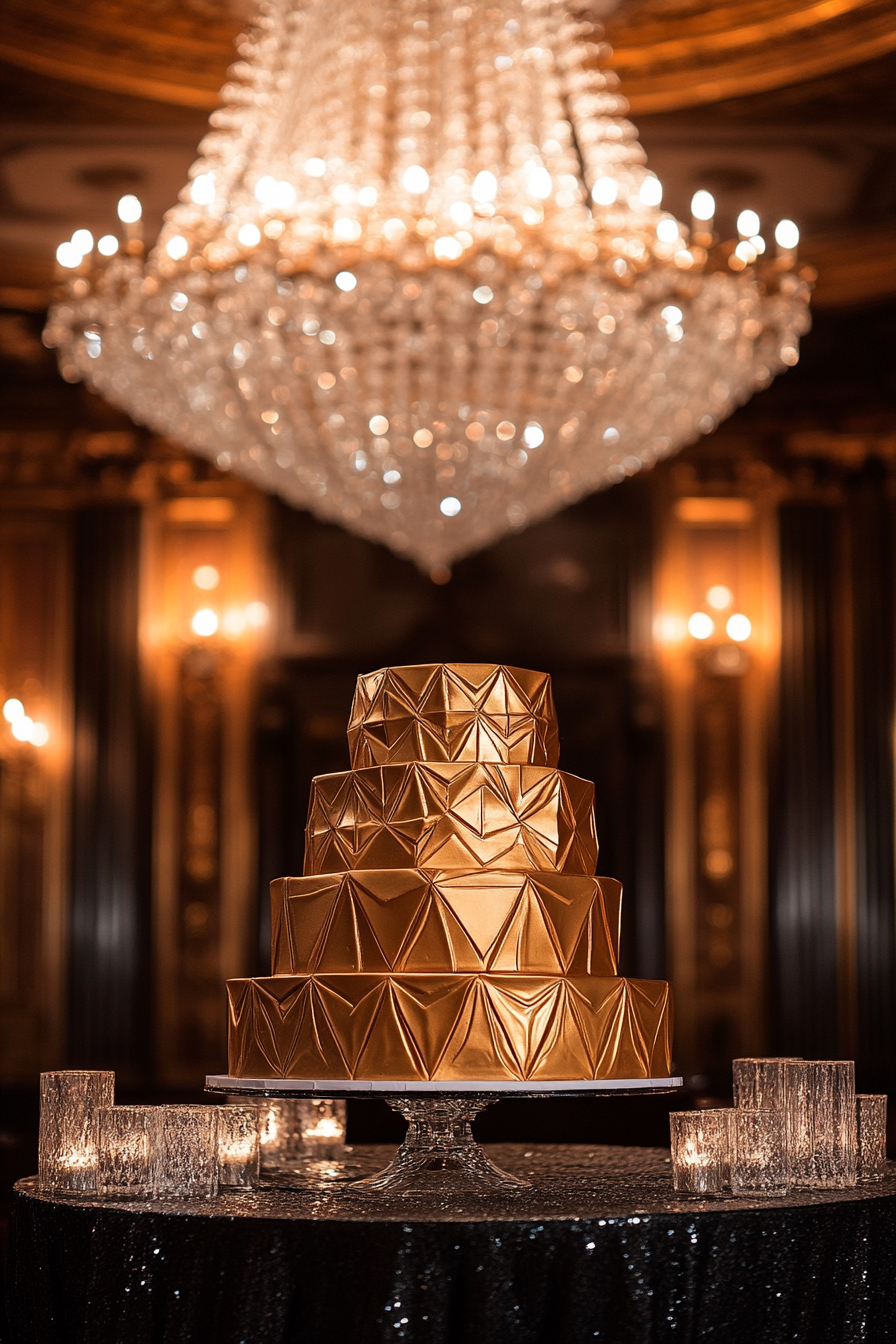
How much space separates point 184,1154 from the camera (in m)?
2.95

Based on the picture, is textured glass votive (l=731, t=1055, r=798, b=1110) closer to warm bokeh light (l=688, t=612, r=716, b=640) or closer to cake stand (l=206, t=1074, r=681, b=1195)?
cake stand (l=206, t=1074, r=681, b=1195)

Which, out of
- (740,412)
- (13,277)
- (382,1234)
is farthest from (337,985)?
(740,412)

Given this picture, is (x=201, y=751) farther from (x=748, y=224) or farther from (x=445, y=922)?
(x=445, y=922)

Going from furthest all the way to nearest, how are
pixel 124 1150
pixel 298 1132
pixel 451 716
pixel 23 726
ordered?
pixel 23 726
pixel 298 1132
pixel 451 716
pixel 124 1150

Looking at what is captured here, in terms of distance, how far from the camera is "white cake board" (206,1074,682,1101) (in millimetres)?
2852

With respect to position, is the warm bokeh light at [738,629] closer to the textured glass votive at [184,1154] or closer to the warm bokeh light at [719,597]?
the warm bokeh light at [719,597]

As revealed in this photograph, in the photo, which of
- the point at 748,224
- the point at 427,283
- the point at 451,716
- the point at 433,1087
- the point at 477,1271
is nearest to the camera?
the point at 477,1271

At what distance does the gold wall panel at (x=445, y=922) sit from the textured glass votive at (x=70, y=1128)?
0.43 metres

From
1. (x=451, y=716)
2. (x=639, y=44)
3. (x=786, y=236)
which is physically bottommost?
(x=451, y=716)

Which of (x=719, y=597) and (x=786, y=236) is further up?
(x=786, y=236)

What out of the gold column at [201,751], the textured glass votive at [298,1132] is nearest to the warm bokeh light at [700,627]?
the gold column at [201,751]

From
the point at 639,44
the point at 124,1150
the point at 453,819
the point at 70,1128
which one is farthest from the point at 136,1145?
the point at 639,44

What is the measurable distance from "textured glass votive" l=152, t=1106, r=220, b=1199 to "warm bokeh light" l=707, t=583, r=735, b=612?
255 inches

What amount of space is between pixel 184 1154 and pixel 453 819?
29.3 inches
